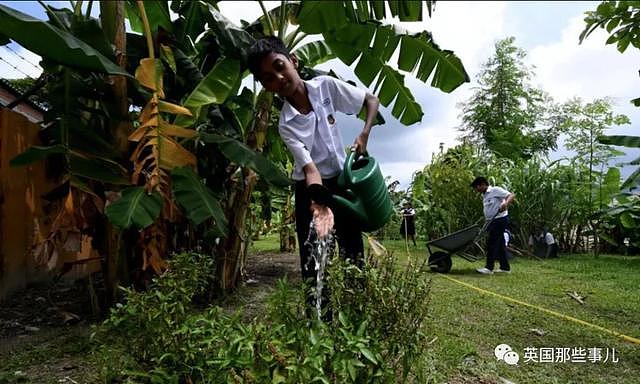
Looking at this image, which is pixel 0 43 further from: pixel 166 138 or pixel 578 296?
pixel 578 296

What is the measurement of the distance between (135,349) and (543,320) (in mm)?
2841

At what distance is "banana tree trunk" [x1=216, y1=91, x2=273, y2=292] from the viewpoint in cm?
343

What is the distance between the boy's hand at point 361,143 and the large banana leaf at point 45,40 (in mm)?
1276

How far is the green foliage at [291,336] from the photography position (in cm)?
134

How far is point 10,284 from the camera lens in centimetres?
360

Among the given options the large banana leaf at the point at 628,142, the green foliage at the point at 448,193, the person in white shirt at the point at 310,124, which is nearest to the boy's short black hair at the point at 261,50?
the person in white shirt at the point at 310,124

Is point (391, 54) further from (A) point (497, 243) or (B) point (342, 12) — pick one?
(A) point (497, 243)

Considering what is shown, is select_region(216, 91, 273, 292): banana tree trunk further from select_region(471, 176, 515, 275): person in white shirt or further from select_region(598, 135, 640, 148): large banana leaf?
select_region(471, 176, 515, 275): person in white shirt

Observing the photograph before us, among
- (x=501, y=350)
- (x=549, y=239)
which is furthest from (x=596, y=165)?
(x=501, y=350)

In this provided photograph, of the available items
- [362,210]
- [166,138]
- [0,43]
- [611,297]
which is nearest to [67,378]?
[166,138]

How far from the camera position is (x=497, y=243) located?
5.97 m

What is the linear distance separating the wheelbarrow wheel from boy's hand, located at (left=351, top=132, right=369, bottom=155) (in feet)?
13.8

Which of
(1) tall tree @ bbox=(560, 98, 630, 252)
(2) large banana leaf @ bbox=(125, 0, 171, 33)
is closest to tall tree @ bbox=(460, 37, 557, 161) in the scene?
(1) tall tree @ bbox=(560, 98, 630, 252)

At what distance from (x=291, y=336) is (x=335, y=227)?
2.48 feet
